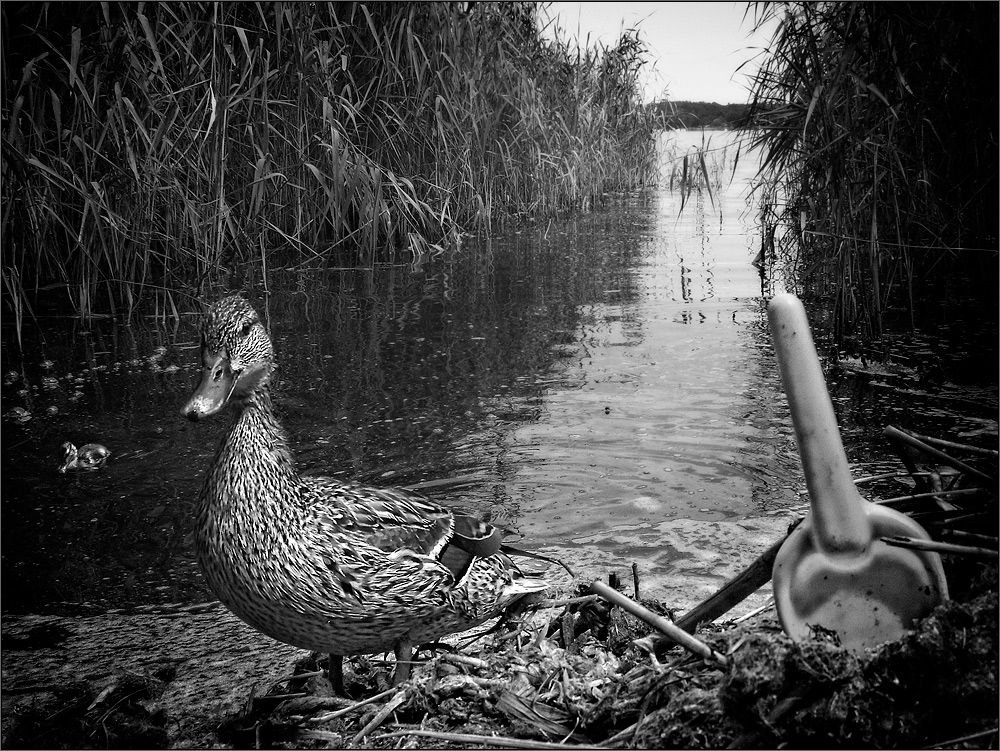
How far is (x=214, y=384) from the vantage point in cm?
255

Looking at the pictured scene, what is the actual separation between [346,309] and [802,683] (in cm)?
556

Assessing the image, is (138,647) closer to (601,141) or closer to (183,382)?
(183,382)

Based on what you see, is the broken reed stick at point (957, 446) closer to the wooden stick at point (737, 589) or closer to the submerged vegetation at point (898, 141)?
the wooden stick at point (737, 589)

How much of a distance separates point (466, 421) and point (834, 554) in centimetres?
312

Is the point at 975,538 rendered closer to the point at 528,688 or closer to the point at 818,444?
the point at 818,444

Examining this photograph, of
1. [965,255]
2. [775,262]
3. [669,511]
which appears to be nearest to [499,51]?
[775,262]

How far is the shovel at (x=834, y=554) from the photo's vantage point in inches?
65.2

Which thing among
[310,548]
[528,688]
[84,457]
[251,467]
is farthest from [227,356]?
[84,457]

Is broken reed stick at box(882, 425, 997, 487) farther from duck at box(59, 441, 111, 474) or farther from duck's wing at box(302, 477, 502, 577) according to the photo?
duck at box(59, 441, 111, 474)

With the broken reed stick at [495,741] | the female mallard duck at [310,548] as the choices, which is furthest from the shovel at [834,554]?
the female mallard duck at [310,548]

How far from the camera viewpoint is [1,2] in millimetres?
4430

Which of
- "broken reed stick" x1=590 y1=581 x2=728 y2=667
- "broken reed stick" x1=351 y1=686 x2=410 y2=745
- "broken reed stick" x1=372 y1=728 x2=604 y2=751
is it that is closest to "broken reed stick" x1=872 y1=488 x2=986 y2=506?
"broken reed stick" x1=590 y1=581 x2=728 y2=667

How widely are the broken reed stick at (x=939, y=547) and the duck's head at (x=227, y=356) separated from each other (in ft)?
5.61

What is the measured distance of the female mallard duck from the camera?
7.93ft
